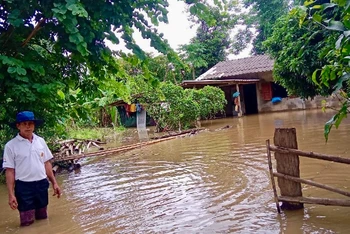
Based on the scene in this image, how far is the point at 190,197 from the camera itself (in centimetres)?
558

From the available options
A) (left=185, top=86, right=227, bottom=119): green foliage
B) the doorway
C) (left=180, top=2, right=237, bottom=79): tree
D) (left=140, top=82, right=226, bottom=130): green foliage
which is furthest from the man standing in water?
(left=180, top=2, right=237, bottom=79): tree

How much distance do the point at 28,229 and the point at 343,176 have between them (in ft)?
15.6

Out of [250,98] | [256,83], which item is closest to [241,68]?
[256,83]

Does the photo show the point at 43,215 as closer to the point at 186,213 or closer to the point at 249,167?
the point at 186,213

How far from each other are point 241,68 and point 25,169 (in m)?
22.0

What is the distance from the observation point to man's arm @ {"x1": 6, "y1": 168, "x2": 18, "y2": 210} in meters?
4.42

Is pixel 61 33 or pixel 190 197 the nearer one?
pixel 61 33

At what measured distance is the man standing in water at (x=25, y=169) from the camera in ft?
14.8

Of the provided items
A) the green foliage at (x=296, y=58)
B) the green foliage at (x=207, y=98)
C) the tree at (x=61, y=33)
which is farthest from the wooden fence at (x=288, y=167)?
the green foliage at (x=207, y=98)

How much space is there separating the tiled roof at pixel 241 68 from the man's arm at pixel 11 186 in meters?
20.5

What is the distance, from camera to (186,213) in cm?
479

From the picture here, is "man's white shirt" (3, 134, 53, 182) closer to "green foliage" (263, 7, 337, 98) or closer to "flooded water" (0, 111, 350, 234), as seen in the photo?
"flooded water" (0, 111, 350, 234)

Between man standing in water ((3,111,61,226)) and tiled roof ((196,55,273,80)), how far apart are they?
Result: 2027cm

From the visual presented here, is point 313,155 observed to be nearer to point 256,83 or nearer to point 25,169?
point 25,169
